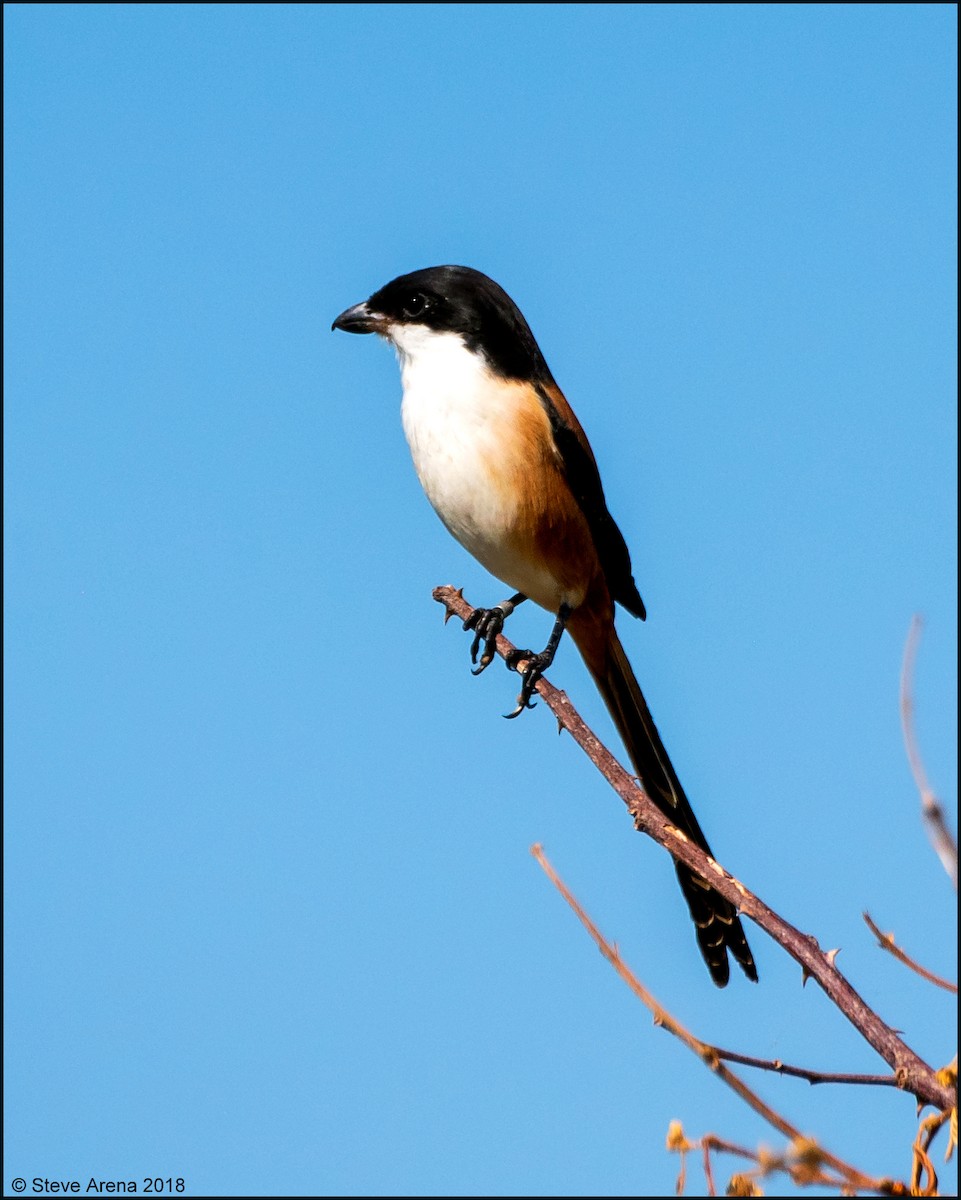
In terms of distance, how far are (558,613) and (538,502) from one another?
1.58 feet

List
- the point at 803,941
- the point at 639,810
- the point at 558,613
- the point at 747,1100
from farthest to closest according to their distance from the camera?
the point at 558,613, the point at 639,810, the point at 803,941, the point at 747,1100

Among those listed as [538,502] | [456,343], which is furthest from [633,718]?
[456,343]

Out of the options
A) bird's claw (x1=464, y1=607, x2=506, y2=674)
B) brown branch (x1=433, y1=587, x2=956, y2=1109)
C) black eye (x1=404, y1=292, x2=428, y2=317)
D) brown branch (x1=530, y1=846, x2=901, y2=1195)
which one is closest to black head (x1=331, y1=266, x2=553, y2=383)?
black eye (x1=404, y1=292, x2=428, y2=317)

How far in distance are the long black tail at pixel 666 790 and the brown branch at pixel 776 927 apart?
23.5 inches

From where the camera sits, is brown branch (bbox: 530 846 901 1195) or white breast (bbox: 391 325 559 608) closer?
brown branch (bbox: 530 846 901 1195)

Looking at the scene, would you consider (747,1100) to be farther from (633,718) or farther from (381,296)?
(381,296)

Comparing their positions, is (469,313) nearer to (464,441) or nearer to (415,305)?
(415,305)

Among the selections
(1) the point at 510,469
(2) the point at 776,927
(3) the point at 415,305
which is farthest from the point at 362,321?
(2) the point at 776,927

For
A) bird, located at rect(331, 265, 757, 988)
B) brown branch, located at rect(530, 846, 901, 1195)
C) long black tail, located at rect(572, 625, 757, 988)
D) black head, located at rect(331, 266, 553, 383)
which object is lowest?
brown branch, located at rect(530, 846, 901, 1195)

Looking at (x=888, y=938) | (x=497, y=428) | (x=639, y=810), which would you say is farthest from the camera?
(x=497, y=428)

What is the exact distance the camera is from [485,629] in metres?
4.88

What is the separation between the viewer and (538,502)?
4.73 metres

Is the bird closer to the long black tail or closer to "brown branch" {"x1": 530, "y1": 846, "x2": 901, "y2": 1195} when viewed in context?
the long black tail

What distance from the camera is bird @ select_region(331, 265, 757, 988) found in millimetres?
4660
